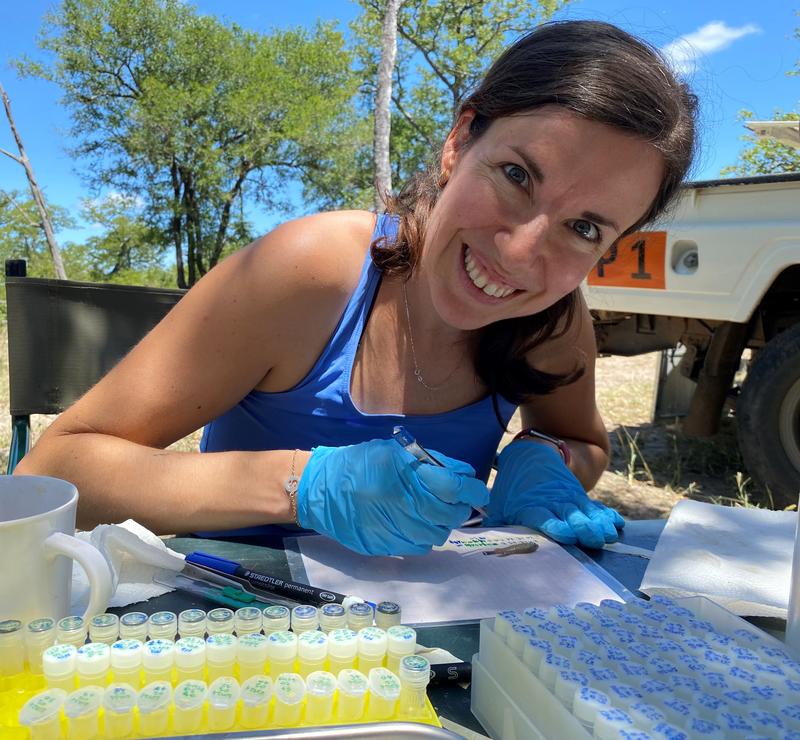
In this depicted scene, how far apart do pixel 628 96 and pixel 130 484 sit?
0.98 m

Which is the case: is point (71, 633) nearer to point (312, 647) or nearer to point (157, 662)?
point (157, 662)

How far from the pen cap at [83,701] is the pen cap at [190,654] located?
6cm

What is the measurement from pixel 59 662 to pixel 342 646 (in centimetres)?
22

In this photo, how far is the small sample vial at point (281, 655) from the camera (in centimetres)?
58

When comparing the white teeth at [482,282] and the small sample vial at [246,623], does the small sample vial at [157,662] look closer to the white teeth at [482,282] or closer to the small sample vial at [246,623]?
the small sample vial at [246,623]

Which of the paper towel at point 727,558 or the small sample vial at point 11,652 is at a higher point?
the small sample vial at point 11,652

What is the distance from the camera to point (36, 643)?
57 cm

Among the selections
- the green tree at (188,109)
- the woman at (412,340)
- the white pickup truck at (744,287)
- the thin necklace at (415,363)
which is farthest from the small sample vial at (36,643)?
the green tree at (188,109)

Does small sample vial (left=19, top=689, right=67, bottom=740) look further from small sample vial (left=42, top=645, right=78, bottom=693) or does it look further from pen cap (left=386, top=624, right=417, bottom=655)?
pen cap (left=386, top=624, right=417, bottom=655)

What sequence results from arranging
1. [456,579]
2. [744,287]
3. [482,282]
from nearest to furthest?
[456,579] → [482,282] → [744,287]

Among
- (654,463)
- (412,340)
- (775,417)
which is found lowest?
(654,463)

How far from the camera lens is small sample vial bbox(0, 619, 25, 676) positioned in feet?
1.86

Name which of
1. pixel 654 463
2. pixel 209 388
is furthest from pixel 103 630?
pixel 654 463

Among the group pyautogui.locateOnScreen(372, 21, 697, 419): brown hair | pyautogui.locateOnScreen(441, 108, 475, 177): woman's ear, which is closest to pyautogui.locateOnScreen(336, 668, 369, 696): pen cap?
pyautogui.locateOnScreen(372, 21, 697, 419): brown hair
